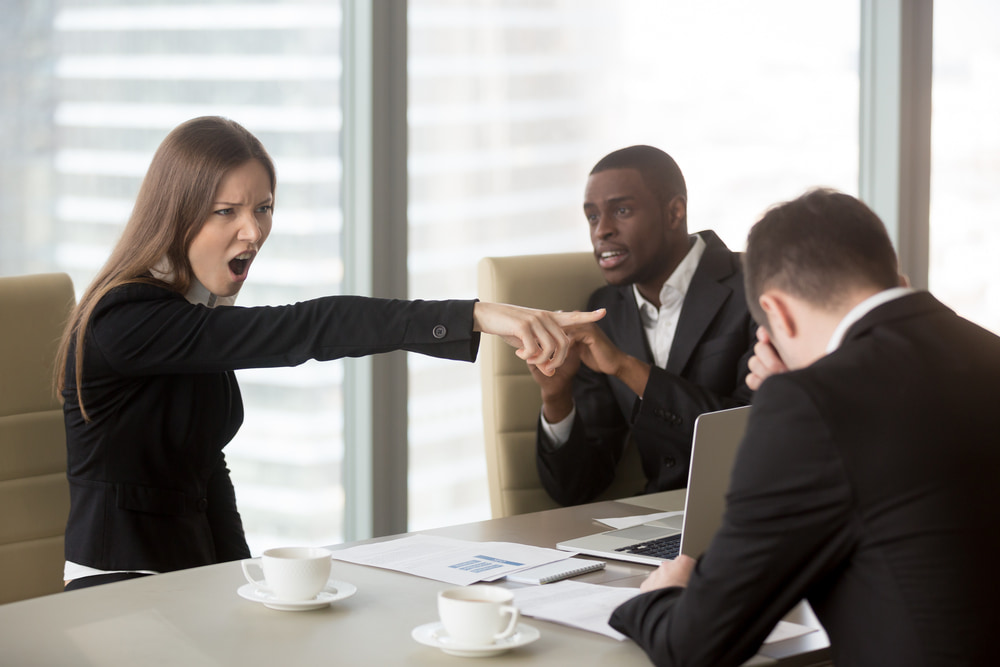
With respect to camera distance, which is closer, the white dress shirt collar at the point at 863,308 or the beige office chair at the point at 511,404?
the white dress shirt collar at the point at 863,308

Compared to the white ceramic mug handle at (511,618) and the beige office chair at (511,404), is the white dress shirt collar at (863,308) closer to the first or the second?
the white ceramic mug handle at (511,618)

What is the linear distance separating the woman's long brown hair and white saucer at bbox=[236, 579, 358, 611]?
662 millimetres

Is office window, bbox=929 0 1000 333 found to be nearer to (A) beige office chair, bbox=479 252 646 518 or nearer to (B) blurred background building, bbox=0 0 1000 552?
(B) blurred background building, bbox=0 0 1000 552

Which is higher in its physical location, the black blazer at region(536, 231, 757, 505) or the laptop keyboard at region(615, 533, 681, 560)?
the black blazer at region(536, 231, 757, 505)

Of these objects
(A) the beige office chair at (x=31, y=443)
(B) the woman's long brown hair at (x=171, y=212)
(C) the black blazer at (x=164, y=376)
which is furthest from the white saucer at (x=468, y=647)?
(A) the beige office chair at (x=31, y=443)

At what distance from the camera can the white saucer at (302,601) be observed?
140cm

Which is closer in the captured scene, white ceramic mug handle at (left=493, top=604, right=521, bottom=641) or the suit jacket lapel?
white ceramic mug handle at (left=493, top=604, right=521, bottom=641)

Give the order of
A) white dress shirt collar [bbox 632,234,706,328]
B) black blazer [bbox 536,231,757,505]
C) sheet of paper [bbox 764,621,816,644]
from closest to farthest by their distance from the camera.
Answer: sheet of paper [bbox 764,621,816,644] → black blazer [bbox 536,231,757,505] → white dress shirt collar [bbox 632,234,706,328]

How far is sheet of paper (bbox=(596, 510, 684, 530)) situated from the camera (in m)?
1.95

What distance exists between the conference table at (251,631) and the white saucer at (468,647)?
1cm

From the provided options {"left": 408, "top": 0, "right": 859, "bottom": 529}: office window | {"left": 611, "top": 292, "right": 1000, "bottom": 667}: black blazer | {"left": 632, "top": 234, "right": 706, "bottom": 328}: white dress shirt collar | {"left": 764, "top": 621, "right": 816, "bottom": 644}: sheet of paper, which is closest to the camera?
{"left": 611, "top": 292, "right": 1000, "bottom": 667}: black blazer

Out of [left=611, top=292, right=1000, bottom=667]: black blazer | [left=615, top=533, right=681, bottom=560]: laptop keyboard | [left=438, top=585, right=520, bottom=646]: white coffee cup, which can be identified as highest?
[left=611, top=292, right=1000, bottom=667]: black blazer

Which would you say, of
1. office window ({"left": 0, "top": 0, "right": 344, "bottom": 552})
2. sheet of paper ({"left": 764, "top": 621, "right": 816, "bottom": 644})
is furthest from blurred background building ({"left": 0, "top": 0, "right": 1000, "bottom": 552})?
sheet of paper ({"left": 764, "top": 621, "right": 816, "bottom": 644})

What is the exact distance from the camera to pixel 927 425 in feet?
3.65
